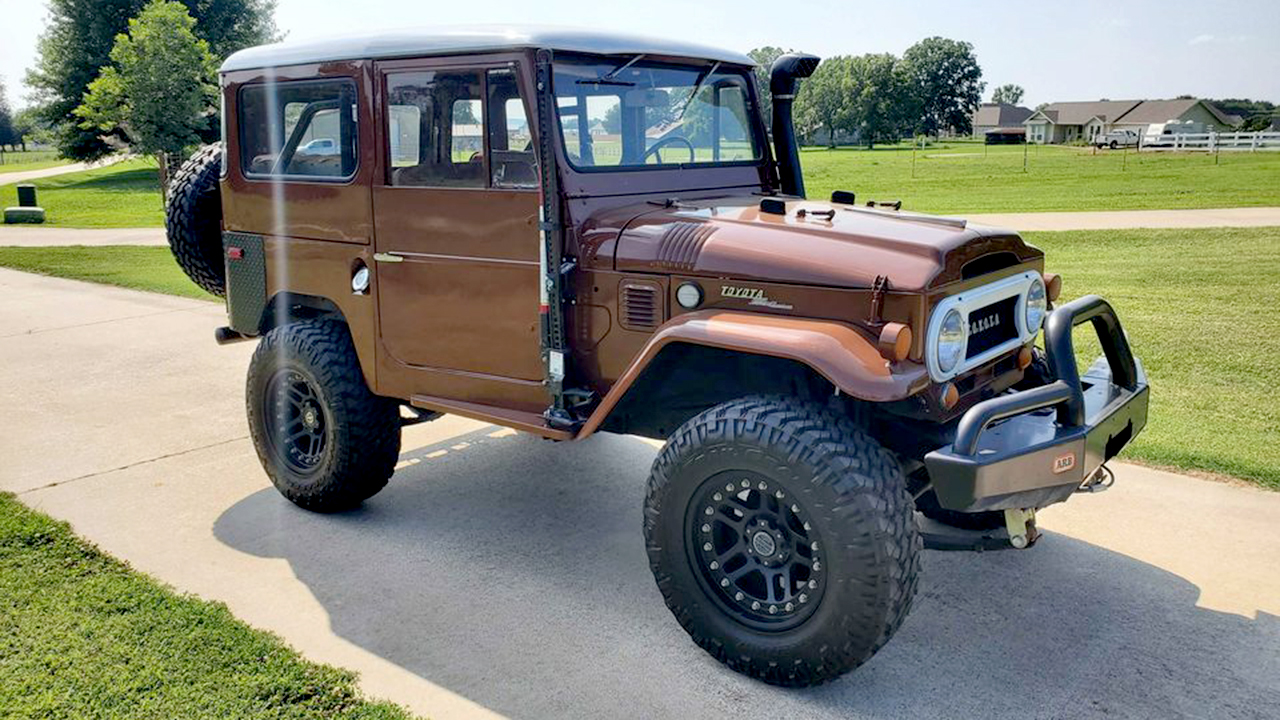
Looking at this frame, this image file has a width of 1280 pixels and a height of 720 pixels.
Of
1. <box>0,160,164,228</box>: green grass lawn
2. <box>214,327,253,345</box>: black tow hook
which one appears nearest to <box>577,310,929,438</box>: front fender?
<box>214,327,253,345</box>: black tow hook

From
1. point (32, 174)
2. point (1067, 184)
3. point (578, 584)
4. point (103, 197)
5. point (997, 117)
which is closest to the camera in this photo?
point (578, 584)

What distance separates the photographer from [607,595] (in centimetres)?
433

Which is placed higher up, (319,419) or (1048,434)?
(1048,434)

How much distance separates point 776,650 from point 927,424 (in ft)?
3.56

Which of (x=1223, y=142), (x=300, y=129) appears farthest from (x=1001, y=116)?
(x=300, y=129)

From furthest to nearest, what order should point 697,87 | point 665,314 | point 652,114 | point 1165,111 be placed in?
point 1165,111
point 697,87
point 652,114
point 665,314

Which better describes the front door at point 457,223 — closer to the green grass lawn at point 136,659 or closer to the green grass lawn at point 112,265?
the green grass lawn at point 136,659

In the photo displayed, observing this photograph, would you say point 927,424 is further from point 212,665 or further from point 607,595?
point 212,665

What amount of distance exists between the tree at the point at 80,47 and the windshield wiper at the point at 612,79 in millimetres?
40457

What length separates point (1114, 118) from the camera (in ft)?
316

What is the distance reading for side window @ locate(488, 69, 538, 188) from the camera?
4.24 m

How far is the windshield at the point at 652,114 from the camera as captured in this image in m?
4.35

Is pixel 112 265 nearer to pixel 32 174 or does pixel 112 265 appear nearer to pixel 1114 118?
pixel 32 174

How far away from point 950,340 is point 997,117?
133965 mm
